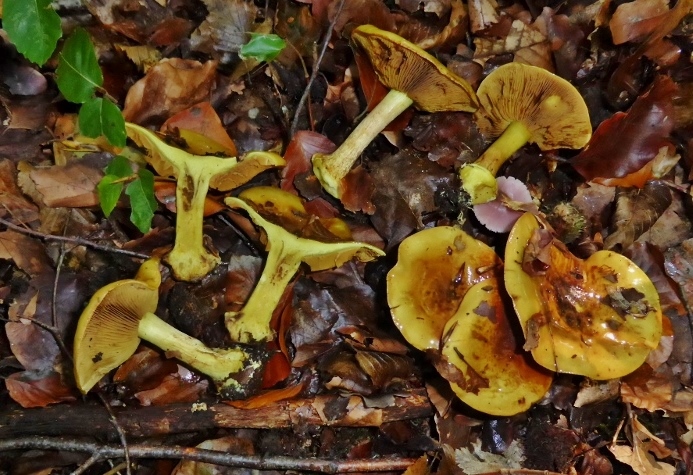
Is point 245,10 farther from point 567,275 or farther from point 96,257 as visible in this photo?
point 567,275

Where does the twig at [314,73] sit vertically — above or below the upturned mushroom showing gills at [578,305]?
above

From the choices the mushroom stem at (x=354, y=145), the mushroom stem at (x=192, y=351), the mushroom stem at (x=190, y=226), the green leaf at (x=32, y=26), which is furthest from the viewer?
the mushroom stem at (x=354, y=145)

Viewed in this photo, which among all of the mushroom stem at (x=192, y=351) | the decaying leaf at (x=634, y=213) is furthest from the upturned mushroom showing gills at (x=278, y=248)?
the decaying leaf at (x=634, y=213)

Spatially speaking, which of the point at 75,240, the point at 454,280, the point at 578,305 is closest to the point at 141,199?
the point at 75,240

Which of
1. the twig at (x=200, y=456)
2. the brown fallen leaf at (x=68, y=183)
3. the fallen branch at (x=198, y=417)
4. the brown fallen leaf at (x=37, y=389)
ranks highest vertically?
the brown fallen leaf at (x=68, y=183)

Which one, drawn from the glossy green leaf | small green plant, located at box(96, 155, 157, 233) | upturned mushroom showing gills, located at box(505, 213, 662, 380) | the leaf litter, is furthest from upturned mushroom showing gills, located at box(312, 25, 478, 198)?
the glossy green leaf

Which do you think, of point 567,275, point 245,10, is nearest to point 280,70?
point 245,10

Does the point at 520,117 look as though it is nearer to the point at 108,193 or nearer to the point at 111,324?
the point at 108,193

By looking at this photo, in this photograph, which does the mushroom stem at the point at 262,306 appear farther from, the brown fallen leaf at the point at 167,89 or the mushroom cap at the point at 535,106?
the mushroom cap at the point at 535,106

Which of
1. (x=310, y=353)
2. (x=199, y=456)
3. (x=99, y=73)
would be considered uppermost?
(x=99, y=73)
